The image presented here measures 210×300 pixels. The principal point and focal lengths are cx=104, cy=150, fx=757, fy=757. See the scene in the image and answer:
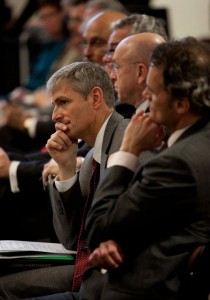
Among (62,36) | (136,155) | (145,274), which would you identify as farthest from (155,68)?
(62,36)

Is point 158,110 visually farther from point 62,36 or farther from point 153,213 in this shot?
point 62,36

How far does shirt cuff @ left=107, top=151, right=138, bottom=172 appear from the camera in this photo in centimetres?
239

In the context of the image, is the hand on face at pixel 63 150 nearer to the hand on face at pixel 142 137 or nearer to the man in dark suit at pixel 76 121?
the man in dark suit at pixel 76 121

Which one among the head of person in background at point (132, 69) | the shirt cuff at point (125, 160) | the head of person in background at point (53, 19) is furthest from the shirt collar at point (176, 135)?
the head of person in background at point (53, 19)

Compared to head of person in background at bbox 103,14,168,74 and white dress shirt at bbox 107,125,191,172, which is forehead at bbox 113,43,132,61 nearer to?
head of person in background at bbox 103,14,168,74

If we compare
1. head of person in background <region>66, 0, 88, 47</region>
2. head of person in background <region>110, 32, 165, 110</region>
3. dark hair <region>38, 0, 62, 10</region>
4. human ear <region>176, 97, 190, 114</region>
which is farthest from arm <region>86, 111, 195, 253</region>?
dark hair <region>38, 0, 62, 10</region>

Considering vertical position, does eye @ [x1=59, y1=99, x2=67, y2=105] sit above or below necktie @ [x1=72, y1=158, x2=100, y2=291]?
above

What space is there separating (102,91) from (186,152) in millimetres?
686

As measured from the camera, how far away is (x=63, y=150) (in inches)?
114

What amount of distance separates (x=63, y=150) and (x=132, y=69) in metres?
0.62

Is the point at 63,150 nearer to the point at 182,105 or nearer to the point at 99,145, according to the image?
the point at 99,145

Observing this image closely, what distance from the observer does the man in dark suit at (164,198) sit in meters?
2.26

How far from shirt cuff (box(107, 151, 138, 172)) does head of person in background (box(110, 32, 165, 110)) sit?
91 cm

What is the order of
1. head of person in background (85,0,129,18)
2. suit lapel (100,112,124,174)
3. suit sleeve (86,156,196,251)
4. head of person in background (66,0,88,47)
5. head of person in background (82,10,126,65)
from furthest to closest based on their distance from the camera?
head of person in background (66,0,88,47)
head of person in background (85,0,129,18)
head of person in background (82,10,126,65)
suit lapel (100,112,124,174)
suit sleeve (86,156,196,251)
